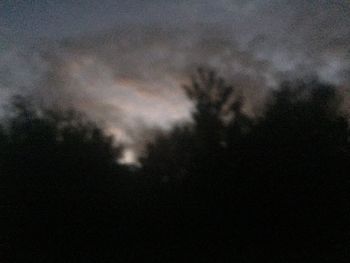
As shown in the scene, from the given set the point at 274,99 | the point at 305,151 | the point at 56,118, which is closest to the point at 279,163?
the point at 305,151

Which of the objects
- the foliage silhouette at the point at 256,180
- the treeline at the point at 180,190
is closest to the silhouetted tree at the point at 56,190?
the treeline at the point at 180,190

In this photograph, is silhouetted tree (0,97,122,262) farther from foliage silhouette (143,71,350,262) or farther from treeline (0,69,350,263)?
foliage silhouette (143,71,350,262)

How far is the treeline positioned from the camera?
46.1 feet

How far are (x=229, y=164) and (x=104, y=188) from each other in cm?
374

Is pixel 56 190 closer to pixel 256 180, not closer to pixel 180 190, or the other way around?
pixel 180 190

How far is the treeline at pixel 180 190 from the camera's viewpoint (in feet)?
46.1

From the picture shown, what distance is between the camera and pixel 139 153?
47.0 feet

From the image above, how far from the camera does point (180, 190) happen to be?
1434 cm

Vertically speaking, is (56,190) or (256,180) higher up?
(56,190)

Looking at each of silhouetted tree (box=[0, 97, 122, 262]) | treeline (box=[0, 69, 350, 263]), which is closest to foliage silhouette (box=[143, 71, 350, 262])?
treeline (box=[0, 69, 350, 263])

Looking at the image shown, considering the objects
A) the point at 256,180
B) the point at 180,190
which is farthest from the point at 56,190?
the point at 256,180

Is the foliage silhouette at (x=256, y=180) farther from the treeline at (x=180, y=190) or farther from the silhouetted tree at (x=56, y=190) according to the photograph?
the silhouetted tree at (x=56, y=190)

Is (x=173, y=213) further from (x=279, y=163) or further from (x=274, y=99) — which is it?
(x=274, y=99)

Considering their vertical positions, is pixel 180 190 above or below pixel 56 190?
below
